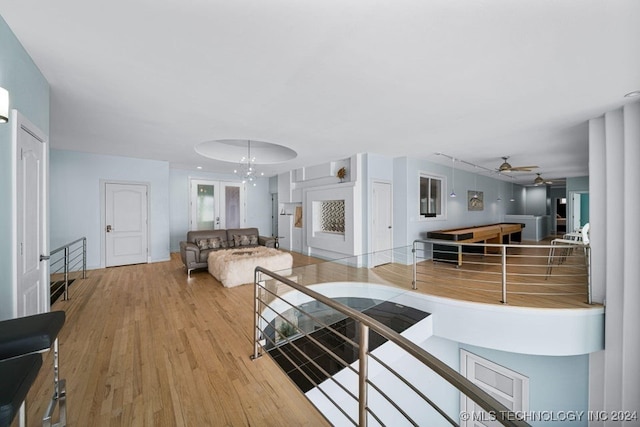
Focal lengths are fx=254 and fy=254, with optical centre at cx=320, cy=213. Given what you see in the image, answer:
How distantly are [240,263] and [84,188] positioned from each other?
3.97 metres

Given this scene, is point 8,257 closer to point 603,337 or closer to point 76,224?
point 76,224

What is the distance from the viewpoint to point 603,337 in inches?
124

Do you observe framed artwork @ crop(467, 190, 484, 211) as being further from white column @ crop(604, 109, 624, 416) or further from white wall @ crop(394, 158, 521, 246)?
white column @ crop(604, 109, 624, 416)

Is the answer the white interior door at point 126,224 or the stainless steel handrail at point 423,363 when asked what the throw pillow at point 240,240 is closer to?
the white interior door at point 126,224

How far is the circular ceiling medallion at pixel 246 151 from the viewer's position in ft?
19.1

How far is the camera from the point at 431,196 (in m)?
6.66

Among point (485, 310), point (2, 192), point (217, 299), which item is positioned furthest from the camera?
point (217, 299)

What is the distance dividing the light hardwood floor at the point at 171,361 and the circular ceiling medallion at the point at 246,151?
122 inches

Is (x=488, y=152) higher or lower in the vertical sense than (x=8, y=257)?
higher

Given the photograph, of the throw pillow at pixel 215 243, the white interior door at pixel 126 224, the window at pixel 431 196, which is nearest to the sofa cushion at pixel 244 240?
the throw pillow at pixel 215 243

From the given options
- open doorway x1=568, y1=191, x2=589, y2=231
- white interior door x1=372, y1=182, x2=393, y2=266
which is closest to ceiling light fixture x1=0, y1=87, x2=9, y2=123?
white interior door x1=372, y1=182, x2=393, y2=266

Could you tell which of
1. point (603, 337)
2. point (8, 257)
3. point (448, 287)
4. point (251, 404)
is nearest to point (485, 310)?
point (448, 287)

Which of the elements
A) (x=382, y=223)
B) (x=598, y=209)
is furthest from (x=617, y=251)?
(x=382, y=223)

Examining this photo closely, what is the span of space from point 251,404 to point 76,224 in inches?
235
